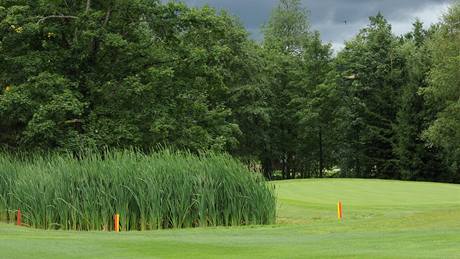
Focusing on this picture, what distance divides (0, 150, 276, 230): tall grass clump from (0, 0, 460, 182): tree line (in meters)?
8.69

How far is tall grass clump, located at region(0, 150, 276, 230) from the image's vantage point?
15867 mm

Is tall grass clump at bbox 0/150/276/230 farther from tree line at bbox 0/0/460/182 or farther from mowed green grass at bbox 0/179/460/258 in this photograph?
tree line at bbox 0/0/460/182

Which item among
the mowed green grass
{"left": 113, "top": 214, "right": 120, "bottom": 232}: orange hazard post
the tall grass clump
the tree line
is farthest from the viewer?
the tree line

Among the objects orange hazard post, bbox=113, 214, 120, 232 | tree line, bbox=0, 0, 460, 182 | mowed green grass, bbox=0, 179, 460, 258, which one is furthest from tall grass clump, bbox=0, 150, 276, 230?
tree line, bbox=0, 0, 460, 182

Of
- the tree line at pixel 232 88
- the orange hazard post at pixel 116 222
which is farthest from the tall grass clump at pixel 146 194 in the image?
the tree line at pixel 232 88

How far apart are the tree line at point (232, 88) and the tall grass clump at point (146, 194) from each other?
8689 mm

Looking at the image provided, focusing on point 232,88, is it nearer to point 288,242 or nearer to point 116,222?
point 116,222

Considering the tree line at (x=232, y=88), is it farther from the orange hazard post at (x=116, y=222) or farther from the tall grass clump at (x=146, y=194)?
the orange hazard post at (x=116, y=222)

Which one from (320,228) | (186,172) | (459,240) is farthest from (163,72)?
(459,240)

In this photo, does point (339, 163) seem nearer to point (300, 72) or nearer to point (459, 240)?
point (300, 72)

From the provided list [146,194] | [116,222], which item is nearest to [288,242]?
[116,222]

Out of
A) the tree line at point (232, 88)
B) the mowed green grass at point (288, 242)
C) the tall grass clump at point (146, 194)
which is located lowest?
the mowed green grass at point (288, 242)

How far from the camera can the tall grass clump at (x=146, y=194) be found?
15867 mm

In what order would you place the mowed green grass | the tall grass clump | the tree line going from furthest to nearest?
the tree line → the tall grass clump → the mowed green grass
